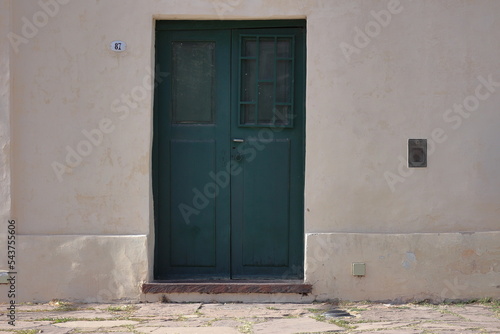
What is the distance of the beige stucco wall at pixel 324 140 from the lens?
22.1ft


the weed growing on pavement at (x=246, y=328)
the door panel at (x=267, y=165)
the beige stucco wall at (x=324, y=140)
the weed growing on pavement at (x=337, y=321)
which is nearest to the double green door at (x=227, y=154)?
the door panel at (x=267, y=165)

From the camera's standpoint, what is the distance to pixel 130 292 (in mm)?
6777

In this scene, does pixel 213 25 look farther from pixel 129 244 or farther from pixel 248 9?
pixel 129 244

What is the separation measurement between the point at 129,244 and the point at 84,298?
2.13 ft

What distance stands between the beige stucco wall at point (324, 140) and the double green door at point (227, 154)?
0.81ft

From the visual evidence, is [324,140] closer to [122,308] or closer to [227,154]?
[227,154]

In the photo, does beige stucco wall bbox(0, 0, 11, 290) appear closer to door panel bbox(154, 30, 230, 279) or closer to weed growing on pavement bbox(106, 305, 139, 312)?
weed growing on pavement bbox(106, 305, 139, 312)

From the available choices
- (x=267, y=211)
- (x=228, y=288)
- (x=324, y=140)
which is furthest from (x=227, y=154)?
(x=228, y=288)

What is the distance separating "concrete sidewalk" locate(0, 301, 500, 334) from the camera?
5.68 metres

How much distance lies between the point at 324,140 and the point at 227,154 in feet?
3.04

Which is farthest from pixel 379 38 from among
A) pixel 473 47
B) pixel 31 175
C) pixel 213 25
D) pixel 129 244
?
pixel 31 175

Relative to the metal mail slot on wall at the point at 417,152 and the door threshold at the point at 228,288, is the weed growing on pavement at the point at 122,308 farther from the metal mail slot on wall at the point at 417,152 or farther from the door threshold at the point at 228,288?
the metal mail slot on wall at the point at 417,152

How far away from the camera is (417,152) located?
6.78 meters

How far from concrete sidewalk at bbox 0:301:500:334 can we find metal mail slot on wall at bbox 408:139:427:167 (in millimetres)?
1280
